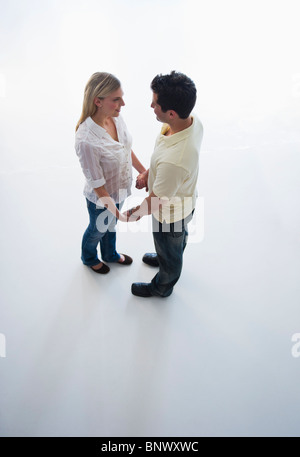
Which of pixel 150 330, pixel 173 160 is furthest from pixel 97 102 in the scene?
pixel 150 330

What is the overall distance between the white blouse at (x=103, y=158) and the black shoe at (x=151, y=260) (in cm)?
63

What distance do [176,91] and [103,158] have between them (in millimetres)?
490

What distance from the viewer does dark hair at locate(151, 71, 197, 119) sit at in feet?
3.80

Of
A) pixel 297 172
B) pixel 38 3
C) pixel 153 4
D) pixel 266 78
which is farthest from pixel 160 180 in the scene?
pixel 38 3

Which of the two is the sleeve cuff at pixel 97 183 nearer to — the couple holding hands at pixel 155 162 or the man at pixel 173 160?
the couple holding hands at pixel 155 162

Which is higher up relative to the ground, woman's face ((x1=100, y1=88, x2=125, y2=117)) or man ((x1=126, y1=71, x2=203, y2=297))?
woman's face ((x1=100, y1=88, x2=125, y2=117))

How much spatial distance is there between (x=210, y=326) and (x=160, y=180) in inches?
43.1

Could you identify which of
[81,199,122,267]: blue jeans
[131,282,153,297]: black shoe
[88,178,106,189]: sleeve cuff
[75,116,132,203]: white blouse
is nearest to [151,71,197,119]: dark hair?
[75,116,132,203]: white blouse

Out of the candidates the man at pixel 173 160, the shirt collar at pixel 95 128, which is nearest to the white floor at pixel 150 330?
the man at pixel 173 160

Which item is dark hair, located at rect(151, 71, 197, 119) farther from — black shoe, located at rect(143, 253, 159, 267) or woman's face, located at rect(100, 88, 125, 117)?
black shoe, located at rect(143, 253, 159, 267)

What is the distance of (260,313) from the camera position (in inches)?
75.9

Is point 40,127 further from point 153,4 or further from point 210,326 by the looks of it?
point 210,326

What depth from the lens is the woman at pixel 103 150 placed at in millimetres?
1366

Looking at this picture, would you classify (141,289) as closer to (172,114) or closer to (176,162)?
(176,162)
